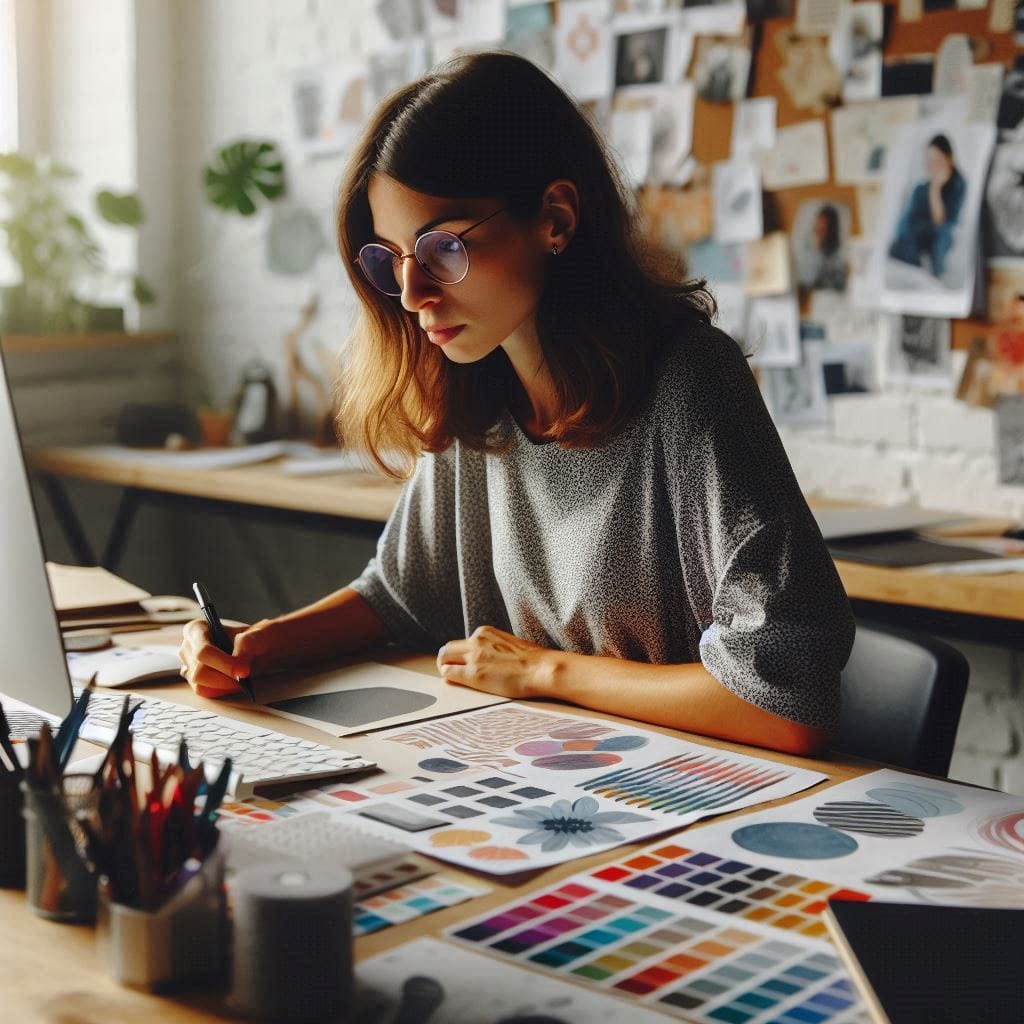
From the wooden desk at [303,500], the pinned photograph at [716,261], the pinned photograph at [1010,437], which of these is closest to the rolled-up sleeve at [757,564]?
the wooden desk at [303,500]

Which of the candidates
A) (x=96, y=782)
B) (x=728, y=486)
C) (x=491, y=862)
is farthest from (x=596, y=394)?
(x=96, y=782)

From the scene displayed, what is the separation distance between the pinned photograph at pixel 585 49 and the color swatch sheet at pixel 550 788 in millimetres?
2046

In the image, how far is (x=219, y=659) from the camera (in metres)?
1.44

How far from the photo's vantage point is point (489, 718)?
135 cm

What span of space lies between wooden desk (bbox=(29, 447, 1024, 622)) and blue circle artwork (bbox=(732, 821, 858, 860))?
3.56 feet

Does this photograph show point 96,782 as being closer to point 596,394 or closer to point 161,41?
point 596,394

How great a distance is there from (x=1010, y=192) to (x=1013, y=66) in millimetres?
216

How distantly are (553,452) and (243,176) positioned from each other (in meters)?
2.33

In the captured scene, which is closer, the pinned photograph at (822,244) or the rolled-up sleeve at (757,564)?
the rolled-up sleeve at (757,564)

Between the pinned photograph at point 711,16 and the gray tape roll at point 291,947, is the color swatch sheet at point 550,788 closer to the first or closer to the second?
the gray tape roll at point 291,947

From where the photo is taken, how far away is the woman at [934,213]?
8.38 feet

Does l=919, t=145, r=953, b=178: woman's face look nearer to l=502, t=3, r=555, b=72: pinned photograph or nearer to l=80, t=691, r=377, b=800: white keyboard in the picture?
l=502, t=3, r=555, b=72: pinned photograph

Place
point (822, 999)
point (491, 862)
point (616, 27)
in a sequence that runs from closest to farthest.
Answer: point (822, 999)
point (491, 862)
point (616, 27)

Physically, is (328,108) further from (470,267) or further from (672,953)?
(672,953)
